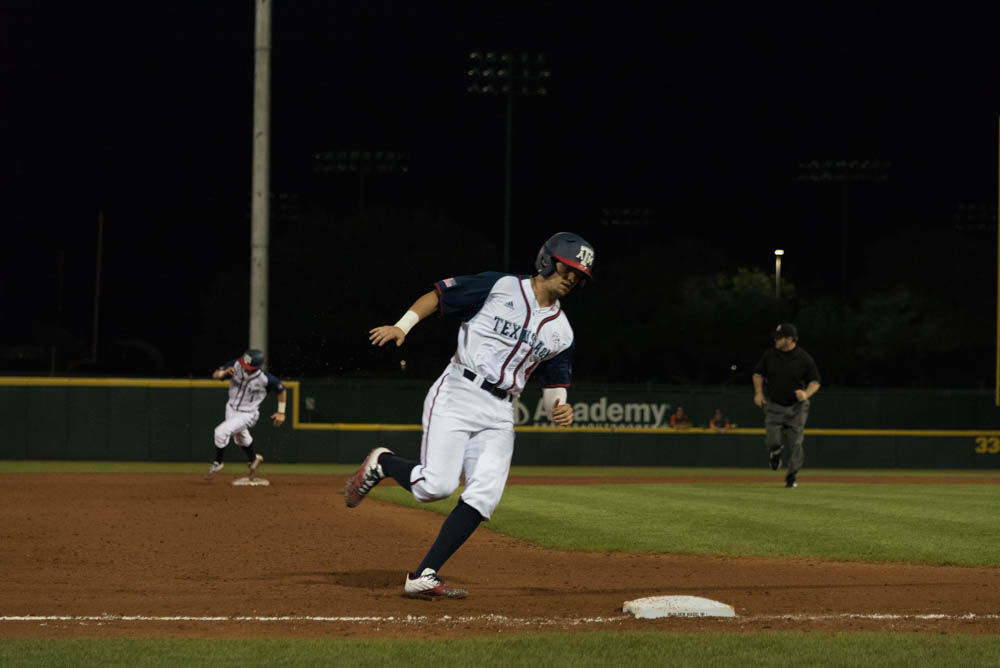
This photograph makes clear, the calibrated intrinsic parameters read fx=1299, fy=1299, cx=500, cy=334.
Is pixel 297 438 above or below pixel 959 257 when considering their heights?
below

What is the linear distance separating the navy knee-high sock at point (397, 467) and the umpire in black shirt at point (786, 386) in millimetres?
8696

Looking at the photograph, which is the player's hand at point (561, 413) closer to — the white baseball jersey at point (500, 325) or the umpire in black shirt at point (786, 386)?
the white baseball jersey at point (500, 325)

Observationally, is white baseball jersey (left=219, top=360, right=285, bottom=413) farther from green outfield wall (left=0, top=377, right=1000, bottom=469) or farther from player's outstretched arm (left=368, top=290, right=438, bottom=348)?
player's outstretched arm (left=368, top=290, right=438, bottom=348)

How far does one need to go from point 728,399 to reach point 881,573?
858 inches

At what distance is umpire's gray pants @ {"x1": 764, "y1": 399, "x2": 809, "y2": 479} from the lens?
49.7 ft

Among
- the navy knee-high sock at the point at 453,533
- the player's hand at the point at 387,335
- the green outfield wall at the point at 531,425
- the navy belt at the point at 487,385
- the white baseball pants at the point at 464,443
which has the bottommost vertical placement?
the green outfield wall at the point at 531,425

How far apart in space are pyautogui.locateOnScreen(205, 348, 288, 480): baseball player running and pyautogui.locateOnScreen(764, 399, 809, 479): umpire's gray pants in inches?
237

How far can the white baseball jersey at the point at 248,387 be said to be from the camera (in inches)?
655

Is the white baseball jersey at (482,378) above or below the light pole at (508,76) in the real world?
below

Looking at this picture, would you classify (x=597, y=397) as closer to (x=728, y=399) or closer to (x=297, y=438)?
(x=728, y=399)

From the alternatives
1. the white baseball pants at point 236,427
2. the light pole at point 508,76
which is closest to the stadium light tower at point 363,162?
the light pole at point 508,76

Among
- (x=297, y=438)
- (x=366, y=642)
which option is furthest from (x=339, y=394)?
(x=366, y=642)

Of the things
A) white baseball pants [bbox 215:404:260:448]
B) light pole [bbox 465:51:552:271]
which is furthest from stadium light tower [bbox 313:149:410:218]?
white baseball pants [bbox 215:404:260:448]

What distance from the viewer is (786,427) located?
15258 millimetres
